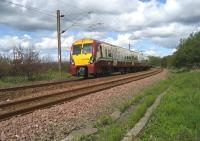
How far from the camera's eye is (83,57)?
30.5 m

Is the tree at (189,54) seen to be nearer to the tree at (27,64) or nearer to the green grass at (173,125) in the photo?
the tree at (27,64)

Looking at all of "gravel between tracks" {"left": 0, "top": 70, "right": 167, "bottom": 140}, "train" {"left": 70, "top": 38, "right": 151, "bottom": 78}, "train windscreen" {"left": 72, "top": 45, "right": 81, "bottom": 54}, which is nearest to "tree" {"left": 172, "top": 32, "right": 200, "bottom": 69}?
"train" {"left": 70, "top": 38, "right": 151, "bottom": 78}

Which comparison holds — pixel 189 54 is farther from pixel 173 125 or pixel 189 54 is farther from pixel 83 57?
pixel 173 125

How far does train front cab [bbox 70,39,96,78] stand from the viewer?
30.0 m

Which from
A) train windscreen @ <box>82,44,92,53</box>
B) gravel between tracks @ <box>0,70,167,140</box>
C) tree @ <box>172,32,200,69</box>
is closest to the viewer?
gravel between tracks @ <box>0,70,167,140</box>

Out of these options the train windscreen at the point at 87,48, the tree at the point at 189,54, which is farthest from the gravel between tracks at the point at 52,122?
the tree at the point at 189,54

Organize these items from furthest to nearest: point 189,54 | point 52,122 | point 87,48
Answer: point 189,54 < point 87,48 < point 52,122

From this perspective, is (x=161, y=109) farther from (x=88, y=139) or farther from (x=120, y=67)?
(x=120, y=67)

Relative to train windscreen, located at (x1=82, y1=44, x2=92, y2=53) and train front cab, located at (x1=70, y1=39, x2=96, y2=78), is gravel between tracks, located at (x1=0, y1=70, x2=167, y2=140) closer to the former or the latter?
train front cab, located at (x1=70, y1=39, x2=96, y2=78)

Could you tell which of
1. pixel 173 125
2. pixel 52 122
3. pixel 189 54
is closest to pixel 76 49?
pixel 52 122

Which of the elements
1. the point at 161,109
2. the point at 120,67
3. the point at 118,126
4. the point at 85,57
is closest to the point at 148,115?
the point at 161,109

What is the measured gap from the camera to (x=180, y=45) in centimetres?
6869

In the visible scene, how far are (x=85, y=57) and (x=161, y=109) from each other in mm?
19814

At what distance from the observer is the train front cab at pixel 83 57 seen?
1182 inches
